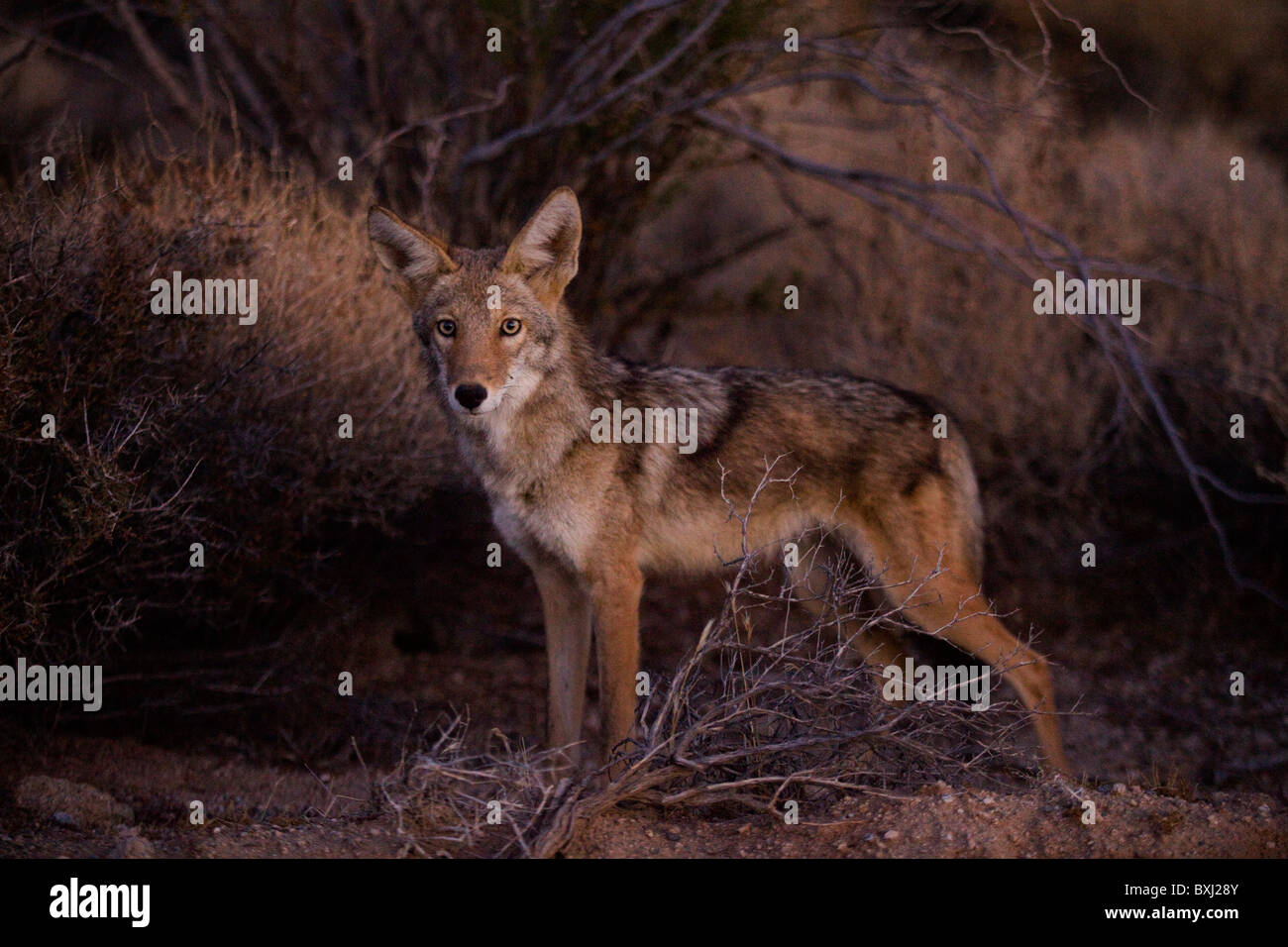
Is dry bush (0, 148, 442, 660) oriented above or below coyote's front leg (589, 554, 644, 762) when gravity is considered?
above

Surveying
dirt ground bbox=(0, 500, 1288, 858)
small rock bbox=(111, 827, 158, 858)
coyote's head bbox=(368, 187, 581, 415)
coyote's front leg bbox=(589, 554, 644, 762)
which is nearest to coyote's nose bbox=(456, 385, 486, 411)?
coyote's head bbox=(368, 187, 581, 415)

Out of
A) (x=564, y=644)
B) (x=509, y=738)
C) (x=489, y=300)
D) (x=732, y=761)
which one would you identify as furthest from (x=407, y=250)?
(x=509, y=738)

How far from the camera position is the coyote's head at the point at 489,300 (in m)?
4.80

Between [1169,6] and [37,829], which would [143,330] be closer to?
[37,829]

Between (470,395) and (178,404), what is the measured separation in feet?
3.80

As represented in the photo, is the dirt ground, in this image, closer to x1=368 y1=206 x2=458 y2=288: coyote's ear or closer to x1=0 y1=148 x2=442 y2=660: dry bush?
x1=0 y1=148 x2=442 y2=660: dry bush

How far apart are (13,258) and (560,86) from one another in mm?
4488

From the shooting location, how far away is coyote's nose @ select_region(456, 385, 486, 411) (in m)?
4.62

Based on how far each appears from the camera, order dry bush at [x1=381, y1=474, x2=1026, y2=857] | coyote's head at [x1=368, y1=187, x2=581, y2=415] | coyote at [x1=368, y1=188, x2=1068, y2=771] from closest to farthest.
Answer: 1. dry bush at [x1=381, y1=474, x2=1026, y2=857]
2. coyote's head at [x1=368, y1=187, x2=581, y2=415]
3. coyote at [x1=368, y1=188, x2=1068, y2=771]

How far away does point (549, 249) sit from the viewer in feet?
16.9

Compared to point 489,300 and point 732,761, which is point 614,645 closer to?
point 732,761

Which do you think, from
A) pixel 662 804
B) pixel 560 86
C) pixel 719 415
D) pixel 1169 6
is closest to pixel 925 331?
pixel 560 86

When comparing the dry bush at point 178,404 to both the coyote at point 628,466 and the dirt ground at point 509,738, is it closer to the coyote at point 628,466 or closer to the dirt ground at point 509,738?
the dirt ground at point 509,738

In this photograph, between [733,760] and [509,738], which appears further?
[509,738]
